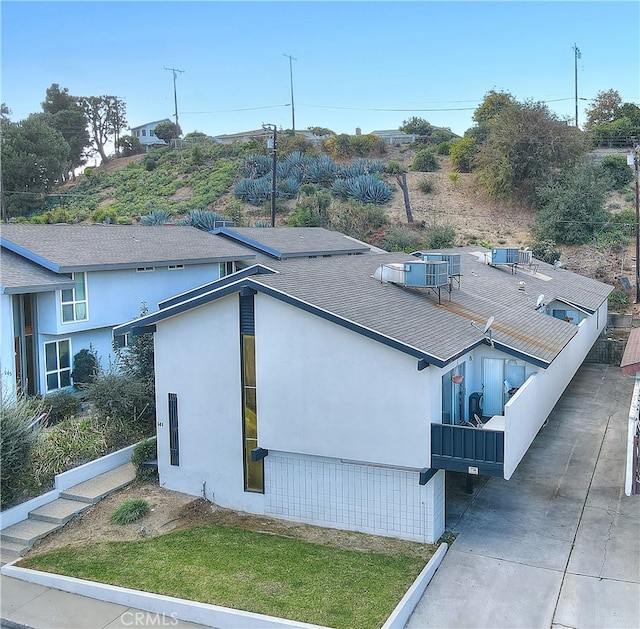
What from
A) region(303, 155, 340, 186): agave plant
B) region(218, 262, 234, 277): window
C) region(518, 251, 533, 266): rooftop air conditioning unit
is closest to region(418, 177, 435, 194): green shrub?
region(303, 155, 340, 186): agave plant

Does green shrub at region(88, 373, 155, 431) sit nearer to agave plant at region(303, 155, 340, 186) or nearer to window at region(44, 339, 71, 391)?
window at region(44, 339, 71, 391)

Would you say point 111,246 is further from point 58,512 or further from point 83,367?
point 58,512

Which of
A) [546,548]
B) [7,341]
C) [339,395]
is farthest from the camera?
[7,341]

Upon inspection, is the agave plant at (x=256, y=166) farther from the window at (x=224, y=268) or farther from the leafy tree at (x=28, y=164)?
the window at (x=224, y=268)

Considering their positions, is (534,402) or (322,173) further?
(322,173)

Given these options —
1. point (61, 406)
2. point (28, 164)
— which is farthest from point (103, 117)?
point (61, 406)

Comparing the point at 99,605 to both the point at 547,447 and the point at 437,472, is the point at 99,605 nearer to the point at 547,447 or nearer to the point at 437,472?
the point at 437,472
